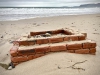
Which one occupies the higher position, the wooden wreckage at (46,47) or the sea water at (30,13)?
the sea water at (30,13)

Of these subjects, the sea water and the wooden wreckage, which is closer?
the wooden wreckage

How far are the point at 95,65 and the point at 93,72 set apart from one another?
25 cm

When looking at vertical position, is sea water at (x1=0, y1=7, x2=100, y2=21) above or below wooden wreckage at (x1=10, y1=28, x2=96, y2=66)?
above

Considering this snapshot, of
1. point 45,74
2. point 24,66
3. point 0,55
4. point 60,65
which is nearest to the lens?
point 45,74

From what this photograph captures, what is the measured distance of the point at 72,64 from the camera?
2.45 metres

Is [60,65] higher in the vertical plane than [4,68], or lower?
higher

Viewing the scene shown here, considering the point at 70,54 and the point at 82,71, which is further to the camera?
the point at 70,54

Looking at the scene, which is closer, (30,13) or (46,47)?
(46,47)

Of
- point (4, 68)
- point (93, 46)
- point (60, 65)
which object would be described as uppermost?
point (93, 46)

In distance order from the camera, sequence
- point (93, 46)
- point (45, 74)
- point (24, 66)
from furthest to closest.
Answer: point (93, 46)
point (24, 66)
point (45, 74)

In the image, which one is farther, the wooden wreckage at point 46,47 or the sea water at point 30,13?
the sea water at point 30,13

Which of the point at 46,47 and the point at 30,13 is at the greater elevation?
the point at 30,13

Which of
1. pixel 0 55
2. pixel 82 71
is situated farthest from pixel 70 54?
pixel 0 55

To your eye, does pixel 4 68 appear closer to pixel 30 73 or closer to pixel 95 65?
pixel 30 73
